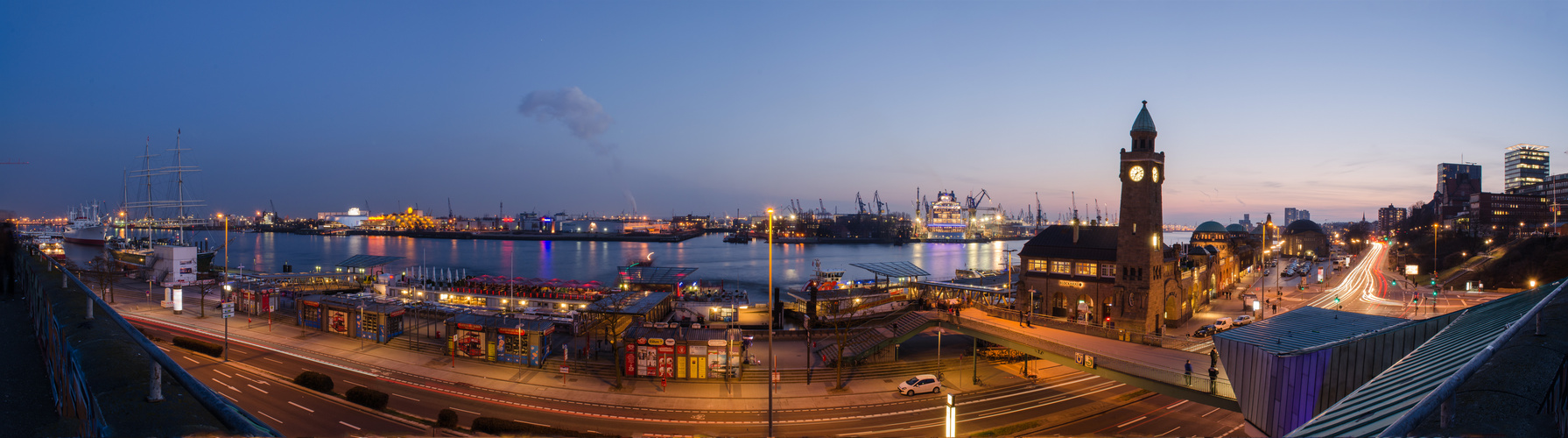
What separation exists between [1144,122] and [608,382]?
22984mm

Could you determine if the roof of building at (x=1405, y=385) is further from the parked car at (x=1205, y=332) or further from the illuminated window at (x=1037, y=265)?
the illuminated window at (x=1037, y=265)

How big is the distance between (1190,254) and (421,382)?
36.7 m

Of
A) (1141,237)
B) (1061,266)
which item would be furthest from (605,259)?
(1141,237)

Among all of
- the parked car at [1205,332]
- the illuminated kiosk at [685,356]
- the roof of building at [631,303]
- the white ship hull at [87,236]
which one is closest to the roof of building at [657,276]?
the roof of building at [631,303]

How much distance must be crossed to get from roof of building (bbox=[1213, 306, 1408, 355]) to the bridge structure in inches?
604

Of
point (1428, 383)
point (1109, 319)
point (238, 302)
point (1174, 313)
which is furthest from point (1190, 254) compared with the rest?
point (238, 302)

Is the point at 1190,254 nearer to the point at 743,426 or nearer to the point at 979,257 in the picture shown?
the point at 743,426

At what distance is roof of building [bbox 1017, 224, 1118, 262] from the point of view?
25.6 meters

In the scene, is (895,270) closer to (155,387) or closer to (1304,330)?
(1304,330)

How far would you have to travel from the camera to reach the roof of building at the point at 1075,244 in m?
25.6

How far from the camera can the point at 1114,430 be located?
15.5 m

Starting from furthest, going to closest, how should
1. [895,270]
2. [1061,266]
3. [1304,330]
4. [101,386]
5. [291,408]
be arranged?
[895,270] < [1061,266] < [291,408] < [1304,330] < [101,386]

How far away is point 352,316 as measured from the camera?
24.9 meters

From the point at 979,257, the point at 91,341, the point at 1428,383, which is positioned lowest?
the point at 979,257
